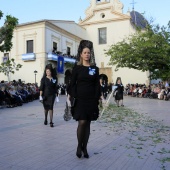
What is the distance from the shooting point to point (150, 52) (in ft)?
78.4

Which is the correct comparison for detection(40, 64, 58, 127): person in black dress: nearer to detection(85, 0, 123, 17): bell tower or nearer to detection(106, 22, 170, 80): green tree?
detection(106, 22, 170, 80): green tree

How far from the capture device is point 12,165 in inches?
162

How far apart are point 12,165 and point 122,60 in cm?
2318

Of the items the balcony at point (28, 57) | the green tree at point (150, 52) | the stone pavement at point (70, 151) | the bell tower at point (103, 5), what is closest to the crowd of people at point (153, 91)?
the green tree at point (150, 52)

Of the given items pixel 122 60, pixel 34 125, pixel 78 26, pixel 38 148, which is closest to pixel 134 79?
pixel 78 26

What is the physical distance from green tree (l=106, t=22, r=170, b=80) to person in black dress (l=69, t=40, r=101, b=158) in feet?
62.6

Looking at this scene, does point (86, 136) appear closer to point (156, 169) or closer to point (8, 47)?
point (156, 169)

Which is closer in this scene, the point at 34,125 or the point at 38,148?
the point at 38,148

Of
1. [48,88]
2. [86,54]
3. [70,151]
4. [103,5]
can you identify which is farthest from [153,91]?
[86,54]

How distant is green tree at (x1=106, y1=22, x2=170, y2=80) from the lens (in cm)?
2332

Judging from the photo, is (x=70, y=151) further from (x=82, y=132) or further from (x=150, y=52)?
(x=150, y=52)

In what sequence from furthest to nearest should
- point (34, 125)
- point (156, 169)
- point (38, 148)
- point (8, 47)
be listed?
point (8, 47) → point (34, 125) → point (38, 148) → point (156, 169)

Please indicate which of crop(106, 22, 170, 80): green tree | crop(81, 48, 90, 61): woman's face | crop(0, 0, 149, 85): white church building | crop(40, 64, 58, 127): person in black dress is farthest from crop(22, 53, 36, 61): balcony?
crop(81, 48, 90, 61): woman's face

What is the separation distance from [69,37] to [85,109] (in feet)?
A: 115
